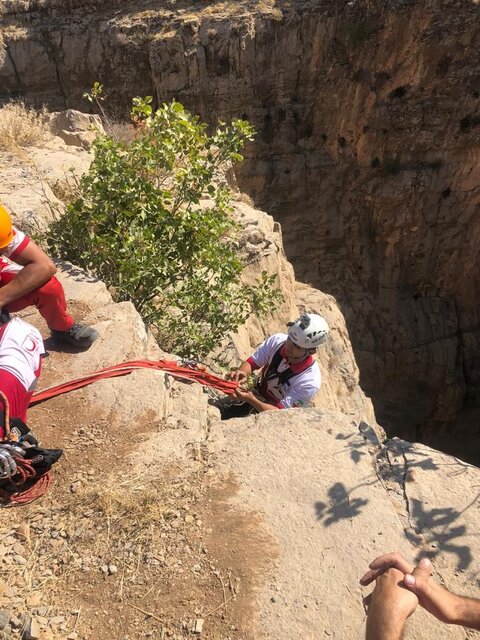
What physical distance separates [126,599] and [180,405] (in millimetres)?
1393

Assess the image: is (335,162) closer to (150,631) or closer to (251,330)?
(251,330)

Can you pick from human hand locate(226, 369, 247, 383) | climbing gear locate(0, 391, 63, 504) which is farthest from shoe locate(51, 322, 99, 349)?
human hand locate(226, 369, 247, 383)

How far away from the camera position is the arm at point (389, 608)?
69.3 inches

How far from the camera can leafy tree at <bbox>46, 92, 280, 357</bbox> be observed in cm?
425

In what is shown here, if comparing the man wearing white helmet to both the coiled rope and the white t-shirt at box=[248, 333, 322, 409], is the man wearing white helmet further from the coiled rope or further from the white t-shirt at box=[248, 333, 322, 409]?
the coiled rope

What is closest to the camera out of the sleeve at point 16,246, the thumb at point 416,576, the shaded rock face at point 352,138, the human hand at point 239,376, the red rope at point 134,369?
the thumb at point 416,576

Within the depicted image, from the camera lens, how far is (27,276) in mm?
3166

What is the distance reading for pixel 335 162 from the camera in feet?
51.4

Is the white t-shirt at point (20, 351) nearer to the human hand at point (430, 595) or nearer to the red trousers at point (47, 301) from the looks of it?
the red trousers at point (47, 301)

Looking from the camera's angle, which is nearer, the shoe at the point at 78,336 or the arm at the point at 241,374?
the shoe at the point at 78,336

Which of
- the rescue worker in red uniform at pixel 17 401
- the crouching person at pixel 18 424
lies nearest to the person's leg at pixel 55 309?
the rescue worker in red uniform at pixel 17 401

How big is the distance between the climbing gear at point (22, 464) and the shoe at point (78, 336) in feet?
3.66

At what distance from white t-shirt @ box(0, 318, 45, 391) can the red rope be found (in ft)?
1.11

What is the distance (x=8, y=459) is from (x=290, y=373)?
7.54ft
